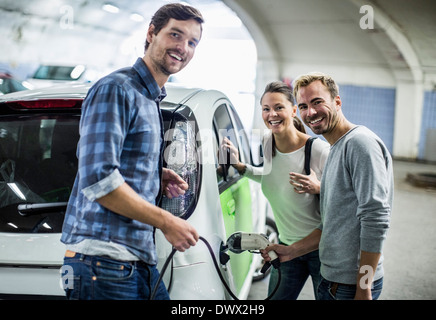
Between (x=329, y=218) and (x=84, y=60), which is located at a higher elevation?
(x=84, y=60)

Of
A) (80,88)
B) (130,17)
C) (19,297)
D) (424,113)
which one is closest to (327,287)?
(424,113)

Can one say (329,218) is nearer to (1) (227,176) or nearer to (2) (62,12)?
(1) (227,176)

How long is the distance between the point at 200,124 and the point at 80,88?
0.54 meters

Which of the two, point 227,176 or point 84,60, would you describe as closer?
point 227,176

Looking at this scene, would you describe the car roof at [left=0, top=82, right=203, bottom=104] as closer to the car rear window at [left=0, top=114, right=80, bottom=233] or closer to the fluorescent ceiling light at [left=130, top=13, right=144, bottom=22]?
the car rear window at [left=0, top=114, right=80, bottom=233]

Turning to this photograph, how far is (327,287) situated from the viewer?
1539 mm

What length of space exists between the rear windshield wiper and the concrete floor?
52.4 inches

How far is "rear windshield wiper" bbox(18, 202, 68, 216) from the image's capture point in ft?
4.81

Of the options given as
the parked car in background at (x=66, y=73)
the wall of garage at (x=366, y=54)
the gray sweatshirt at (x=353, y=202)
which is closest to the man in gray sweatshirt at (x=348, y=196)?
the gray sweatshirt at (x=353, y=202)

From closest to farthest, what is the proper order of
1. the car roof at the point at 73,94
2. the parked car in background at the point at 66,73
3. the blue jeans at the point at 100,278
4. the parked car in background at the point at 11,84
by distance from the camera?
the blue jeans at the point at 100,278 → the car roof at the point at 73,94 → the parked car in background at the point at 66,73 → the parked car in background at the point at 11,84

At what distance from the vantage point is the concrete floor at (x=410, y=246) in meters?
1.97

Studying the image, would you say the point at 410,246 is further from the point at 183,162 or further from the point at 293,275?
the point at 183,162

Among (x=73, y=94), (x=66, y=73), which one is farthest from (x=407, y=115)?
(x=66, y=73)

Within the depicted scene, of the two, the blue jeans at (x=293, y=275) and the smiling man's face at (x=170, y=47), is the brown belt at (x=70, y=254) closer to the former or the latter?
the smiling man's face at (x=170, y=47)
